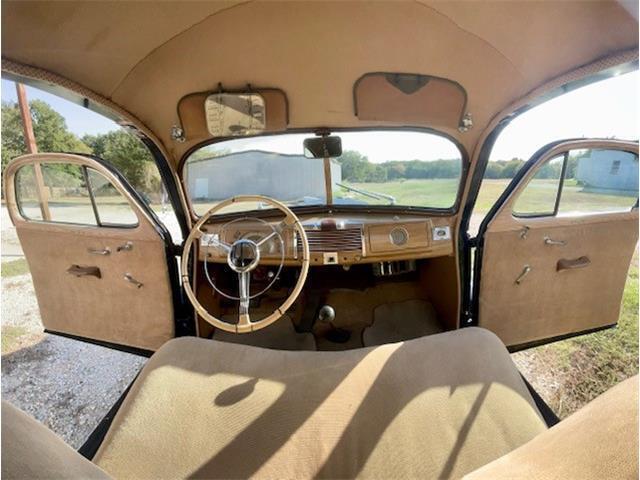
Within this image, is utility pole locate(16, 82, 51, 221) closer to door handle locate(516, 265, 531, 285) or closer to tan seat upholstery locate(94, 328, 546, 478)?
tan seat upholstery locate(94, 328, 546, 478)

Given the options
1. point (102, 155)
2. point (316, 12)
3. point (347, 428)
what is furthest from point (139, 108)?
point (347, 428)

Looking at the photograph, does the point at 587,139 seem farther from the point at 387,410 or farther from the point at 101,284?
the point at 101,284

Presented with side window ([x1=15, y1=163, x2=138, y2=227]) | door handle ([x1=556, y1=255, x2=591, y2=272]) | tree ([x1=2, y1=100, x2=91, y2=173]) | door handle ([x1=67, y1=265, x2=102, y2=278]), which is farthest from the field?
tree ([x1=2, y1=100, x2=91, y2=173])

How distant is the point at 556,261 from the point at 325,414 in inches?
73.8

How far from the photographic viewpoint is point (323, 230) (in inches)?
88.0

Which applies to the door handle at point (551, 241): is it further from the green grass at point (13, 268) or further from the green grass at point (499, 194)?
the green grass at point (13, 268)

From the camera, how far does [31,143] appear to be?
300cm

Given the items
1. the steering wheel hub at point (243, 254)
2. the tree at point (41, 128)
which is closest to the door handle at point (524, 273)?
the steering wheel hub at point (243, 254)

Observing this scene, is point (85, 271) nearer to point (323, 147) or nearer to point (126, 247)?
point (126, 247)

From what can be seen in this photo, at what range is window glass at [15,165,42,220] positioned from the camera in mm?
2258

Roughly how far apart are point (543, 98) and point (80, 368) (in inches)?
144

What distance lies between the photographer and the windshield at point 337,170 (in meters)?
2.35

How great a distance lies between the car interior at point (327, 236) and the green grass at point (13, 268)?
278cm

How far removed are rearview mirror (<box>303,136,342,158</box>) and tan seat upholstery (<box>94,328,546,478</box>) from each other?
1451 mm
